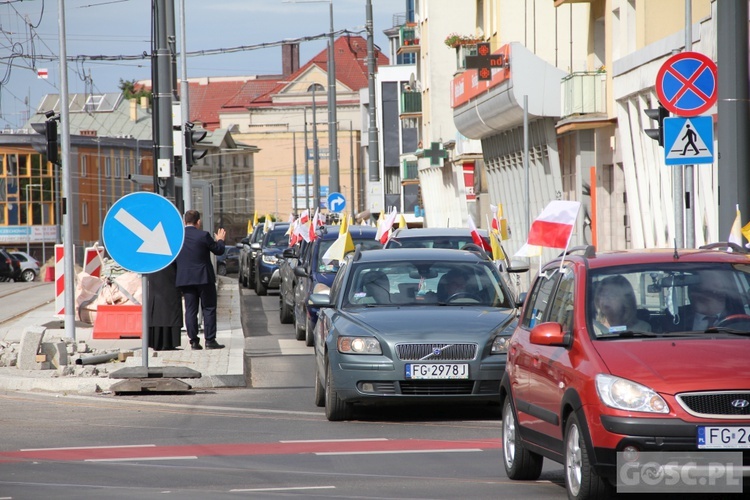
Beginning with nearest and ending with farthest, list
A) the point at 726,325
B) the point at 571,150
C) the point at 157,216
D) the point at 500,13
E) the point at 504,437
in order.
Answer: the point at 726,325
the point at 504,437
the point at 157,216
the point at 571,150
the point at 500,13

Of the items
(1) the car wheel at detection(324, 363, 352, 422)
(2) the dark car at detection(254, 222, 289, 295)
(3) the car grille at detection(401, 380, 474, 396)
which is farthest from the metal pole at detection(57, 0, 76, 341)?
(2) the dark car at detection(254, 222, 289, 295)

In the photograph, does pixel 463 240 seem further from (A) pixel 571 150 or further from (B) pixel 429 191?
(B) pixel 429 191

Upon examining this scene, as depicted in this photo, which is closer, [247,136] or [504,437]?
[504,437]

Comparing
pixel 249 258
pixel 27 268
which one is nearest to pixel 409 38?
pixel 27 268

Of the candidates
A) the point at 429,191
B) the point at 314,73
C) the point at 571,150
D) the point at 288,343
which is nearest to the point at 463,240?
the point at 288,343

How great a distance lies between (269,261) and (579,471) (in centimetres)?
3007

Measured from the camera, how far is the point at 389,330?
1194 centimetres

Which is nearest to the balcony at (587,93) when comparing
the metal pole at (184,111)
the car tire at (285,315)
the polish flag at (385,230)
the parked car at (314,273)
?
the metal pole at (184,111)

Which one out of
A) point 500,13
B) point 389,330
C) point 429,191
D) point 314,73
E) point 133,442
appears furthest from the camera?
point 314,73

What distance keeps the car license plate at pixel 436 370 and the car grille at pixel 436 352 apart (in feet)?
0.17

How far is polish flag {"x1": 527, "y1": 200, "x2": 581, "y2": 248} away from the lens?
419 inches

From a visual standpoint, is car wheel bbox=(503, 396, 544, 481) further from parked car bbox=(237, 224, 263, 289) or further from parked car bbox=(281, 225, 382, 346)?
parked car bbox=(237, 224, 263, 289)

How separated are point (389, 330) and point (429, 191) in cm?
6743

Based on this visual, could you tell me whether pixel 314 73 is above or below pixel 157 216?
above
